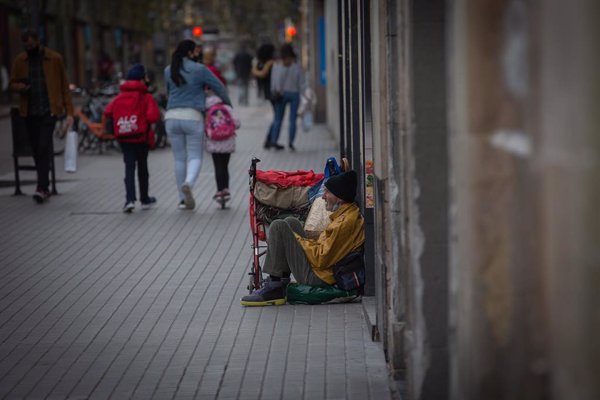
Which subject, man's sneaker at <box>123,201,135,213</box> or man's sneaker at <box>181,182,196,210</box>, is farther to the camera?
man's sneaker at <box>123,201,135,213</box>

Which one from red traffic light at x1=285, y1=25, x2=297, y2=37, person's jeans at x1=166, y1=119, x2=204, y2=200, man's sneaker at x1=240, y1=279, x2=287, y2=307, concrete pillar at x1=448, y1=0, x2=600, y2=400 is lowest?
man's sneaker at x1=240, y1=279, x2=287, y2=307

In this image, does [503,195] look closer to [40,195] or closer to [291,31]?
[40,195]

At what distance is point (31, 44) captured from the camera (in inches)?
580

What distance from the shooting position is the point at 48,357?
727cm

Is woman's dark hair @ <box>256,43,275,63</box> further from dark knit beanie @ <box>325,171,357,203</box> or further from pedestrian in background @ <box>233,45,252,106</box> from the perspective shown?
dark knit beanie @ <box>325,171,357,203</box>

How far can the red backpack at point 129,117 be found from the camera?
13961 mm

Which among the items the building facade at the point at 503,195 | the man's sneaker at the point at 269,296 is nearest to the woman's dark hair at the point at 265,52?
the man's sneaker at the point at 269,296

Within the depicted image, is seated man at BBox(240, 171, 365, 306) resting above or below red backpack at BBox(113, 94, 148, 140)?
below

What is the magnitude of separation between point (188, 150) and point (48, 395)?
26.3 ft

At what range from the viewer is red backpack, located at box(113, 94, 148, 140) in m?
14.0

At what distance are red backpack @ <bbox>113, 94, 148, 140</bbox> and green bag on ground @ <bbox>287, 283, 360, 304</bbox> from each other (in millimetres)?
5751

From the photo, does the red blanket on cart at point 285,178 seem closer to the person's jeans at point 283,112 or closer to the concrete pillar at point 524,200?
the concrete pillar at point 524,200

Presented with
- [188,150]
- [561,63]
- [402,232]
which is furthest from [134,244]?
[561,63]

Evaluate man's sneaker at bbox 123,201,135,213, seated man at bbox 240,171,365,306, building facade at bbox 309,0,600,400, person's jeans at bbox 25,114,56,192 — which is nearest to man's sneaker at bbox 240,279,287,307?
seated man at bbox 240,171,365,306
